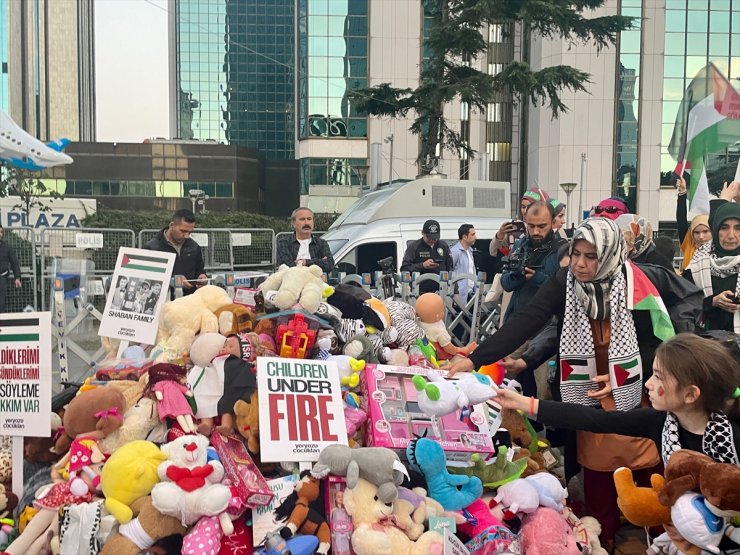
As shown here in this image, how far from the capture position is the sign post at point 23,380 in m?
3.43

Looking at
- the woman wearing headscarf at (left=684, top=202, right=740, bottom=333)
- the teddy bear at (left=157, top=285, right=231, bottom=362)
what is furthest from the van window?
the woman wearing headscarf at (left=684, top=202, right=740, bottom=333)

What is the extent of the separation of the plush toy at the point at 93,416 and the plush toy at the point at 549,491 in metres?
2.08

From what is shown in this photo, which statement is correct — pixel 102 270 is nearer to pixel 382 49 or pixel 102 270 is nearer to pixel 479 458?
pixel 479 458

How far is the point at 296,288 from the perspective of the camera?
171 inches

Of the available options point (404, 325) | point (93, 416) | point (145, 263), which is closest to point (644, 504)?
point (404, 325)

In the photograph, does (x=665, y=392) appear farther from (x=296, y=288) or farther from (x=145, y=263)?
(x=145, y=263)

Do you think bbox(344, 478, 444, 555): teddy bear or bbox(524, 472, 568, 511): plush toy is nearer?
bbox(344, 478, 444, 555): teddy bear

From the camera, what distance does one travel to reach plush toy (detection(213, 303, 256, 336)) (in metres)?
4.22

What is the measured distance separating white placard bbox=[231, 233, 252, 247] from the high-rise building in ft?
262

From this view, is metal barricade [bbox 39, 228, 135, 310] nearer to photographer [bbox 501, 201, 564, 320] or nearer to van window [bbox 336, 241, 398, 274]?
van window [bbox 336, 241, 398, 274]

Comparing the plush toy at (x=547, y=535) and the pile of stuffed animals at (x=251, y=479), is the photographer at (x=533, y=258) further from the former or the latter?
the plush toy at (x=547, y=535)

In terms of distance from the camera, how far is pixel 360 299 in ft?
15.8

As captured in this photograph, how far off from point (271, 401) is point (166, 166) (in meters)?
58.6

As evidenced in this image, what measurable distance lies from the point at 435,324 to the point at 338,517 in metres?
2.19
